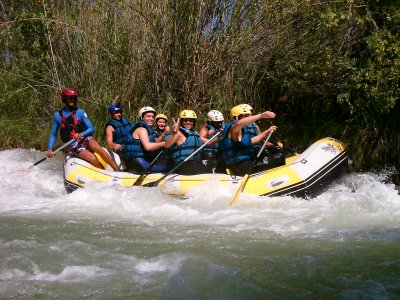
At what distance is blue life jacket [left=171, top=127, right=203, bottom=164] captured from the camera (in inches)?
260

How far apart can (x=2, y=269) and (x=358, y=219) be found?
312cm

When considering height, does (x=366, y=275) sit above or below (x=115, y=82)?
below

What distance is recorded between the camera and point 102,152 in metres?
7.48

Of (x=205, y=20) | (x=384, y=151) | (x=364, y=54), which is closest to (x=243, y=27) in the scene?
(x=205, y=20)

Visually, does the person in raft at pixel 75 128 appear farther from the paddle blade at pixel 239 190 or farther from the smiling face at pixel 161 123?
the paddle blade at pixel 239 190

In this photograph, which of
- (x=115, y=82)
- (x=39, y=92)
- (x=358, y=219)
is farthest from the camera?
(x=39, y=92)

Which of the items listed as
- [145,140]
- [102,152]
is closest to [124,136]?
[102,152]

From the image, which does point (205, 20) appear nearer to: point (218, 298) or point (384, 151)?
point (384, 151)

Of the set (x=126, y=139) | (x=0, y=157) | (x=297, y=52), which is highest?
(x=297, y=52)

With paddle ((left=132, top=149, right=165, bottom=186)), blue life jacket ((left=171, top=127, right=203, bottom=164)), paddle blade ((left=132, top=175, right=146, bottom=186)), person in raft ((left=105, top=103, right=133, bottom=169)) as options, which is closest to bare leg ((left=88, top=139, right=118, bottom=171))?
person in raft ((left=105, top=103, right=133, bottom=169))

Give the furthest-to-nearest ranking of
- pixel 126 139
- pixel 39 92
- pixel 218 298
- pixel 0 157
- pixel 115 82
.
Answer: pixel 39 92 < pixel 115 82 < pixel 0 157 < pixel 126 139 < pixel 218 298

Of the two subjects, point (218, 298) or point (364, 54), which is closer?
point (218, 298)

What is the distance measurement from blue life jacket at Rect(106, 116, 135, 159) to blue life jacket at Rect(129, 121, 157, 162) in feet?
0.11

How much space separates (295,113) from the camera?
28.9ft
